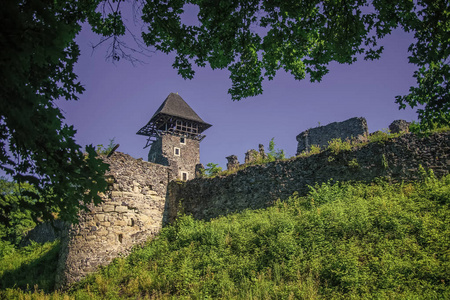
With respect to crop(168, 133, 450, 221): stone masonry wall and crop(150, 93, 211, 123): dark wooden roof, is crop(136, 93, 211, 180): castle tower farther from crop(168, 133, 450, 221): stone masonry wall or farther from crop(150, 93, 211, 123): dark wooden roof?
crop(168, 133, 450, 221): stone masonry wall

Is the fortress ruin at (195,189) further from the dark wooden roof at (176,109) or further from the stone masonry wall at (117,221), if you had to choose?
the dark wooden roof at (176,109)

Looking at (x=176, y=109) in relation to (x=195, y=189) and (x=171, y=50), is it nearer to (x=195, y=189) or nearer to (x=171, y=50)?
(x=195, y=189)

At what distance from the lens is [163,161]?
3356cm

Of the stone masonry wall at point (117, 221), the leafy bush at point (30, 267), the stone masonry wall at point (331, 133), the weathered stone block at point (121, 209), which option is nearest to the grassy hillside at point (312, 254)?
the stone masonry wall at point (117, 221)

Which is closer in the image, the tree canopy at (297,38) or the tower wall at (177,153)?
the tree canopy at (297,38)

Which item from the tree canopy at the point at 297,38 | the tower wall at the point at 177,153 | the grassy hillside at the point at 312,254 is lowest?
the grassy hillside at the point at 312,254

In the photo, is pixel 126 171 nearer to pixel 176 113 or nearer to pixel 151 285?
pixel 151 285

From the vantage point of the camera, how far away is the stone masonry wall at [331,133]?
19203 millimetres

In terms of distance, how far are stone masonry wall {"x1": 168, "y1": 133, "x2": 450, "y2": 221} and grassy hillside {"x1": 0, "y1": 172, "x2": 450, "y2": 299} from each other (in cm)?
52

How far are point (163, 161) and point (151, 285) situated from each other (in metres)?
26.1

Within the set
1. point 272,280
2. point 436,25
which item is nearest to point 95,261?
point 272,280

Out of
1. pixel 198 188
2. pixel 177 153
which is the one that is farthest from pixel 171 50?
pixel 177 153

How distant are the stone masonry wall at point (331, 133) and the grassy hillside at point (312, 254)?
10.5 metres

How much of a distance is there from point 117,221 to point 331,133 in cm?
1623
